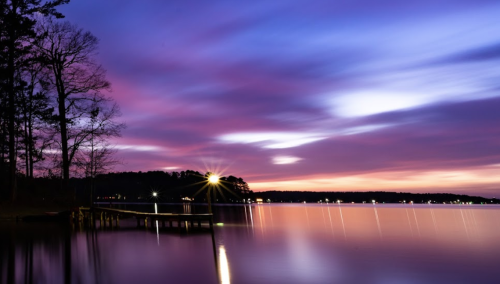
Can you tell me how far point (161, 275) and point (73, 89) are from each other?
31.8 metres

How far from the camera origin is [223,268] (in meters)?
17.8

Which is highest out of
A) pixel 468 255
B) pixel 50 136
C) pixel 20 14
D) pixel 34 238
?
pixel 20 14

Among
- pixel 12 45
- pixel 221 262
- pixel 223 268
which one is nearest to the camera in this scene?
pixel 223 268

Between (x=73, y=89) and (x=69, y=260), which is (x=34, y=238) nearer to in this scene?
(x=69, y=260)

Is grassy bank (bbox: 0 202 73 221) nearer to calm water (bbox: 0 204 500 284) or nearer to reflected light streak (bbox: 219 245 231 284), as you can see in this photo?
calm water (bbox: 0 204 500 284)

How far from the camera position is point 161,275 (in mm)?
15867

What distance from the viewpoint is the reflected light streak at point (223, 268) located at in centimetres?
1518

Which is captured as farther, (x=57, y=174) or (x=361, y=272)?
(x=57, y=174)

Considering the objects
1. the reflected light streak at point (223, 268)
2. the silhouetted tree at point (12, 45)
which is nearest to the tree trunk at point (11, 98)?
the silhouetted tree at point (12, 45)

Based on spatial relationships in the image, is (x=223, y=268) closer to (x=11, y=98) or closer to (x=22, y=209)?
(x=22, y=209)

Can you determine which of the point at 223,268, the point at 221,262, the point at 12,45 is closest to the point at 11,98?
the point at 12,45

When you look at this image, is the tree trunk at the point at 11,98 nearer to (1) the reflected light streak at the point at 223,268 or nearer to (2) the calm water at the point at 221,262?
(2) the calm water at the point at 221,262

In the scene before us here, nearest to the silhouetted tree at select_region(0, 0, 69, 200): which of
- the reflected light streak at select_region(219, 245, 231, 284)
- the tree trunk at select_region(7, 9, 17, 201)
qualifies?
the tree trunk at select_region(7, 9, 17, 201)

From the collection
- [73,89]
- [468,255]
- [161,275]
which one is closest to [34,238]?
[161,275]
